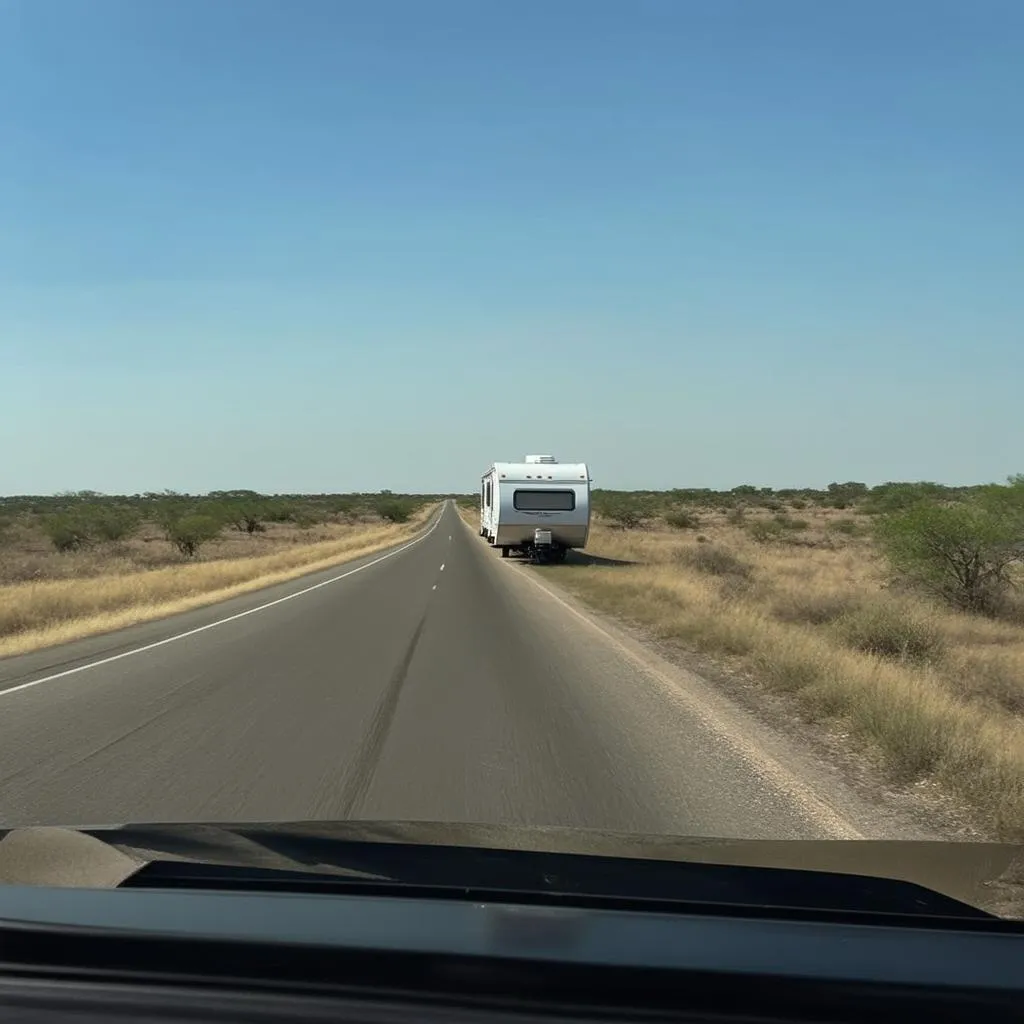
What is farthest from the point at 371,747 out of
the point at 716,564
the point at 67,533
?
the point at 67,533

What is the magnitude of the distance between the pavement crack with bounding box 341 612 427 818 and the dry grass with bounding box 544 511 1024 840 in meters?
3.97

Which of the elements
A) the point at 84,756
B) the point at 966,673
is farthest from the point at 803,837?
the point at 966,673

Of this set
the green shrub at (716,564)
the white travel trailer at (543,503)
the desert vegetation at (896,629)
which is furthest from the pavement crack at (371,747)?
the white travel trailer at (543,503)

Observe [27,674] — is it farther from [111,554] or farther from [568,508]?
[111,554]

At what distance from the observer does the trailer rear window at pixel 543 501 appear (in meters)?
35.7

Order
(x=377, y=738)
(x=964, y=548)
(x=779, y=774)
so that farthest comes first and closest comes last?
(x=964, y=548)
(x=377, y=738)
(x=779, y=774)

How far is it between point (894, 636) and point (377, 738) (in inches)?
339

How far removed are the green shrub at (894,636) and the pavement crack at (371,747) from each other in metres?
6.53

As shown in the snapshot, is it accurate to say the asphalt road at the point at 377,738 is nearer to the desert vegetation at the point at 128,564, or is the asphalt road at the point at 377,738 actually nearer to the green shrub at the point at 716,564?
the desert vegetation at the point at 128,564

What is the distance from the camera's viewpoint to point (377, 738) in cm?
868

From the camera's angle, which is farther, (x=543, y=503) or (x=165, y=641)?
(x=543, y=503)

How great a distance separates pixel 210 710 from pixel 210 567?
2446cm

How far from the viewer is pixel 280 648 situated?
14570 mm

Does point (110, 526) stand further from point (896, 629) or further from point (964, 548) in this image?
point (896, 629)
